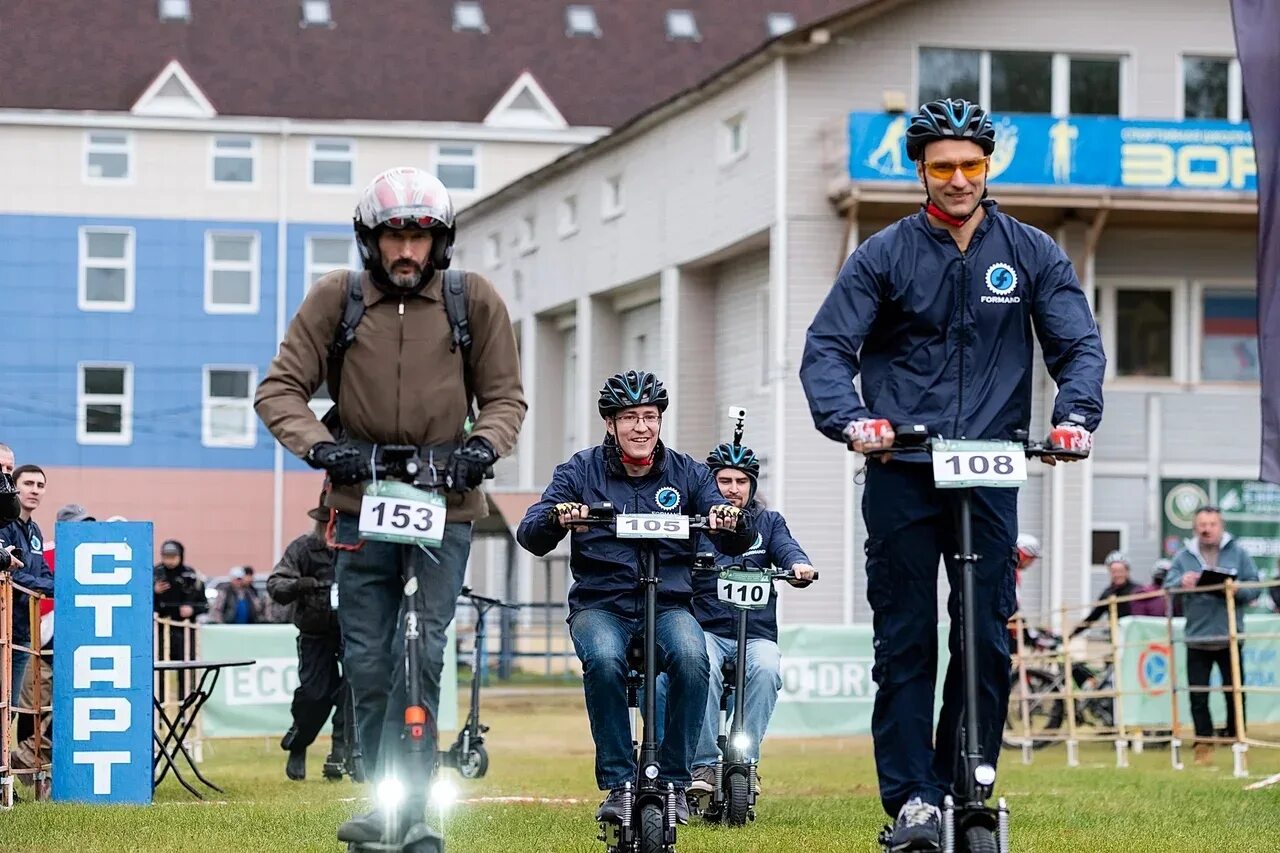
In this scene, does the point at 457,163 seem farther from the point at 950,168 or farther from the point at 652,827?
the point at 950,168

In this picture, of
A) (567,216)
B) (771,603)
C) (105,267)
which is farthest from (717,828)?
(105,267)

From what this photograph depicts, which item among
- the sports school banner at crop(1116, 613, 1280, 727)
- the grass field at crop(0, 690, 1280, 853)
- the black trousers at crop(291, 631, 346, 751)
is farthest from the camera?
the sports school banner at crop(1116, 613, 1280, 727)

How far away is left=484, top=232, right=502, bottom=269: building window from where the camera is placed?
49656 mm

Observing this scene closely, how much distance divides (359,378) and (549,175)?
37.1m

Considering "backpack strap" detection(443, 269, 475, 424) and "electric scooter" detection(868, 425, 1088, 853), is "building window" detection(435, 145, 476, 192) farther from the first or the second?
"electric scooter" detection(868, 425, 1088, 853)

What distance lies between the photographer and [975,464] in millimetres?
6961

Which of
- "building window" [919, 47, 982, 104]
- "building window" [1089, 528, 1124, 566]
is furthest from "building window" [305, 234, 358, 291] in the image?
"building window" [1089, 528, 1124, 566]

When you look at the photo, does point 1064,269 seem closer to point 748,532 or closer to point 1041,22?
point 748,532

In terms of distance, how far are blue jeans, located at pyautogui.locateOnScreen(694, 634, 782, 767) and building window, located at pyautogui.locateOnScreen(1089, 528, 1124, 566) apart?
2276cm

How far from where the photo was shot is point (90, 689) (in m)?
12.1

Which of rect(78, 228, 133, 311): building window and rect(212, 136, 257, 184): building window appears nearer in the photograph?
rect(212, 136, 257, 184): building window

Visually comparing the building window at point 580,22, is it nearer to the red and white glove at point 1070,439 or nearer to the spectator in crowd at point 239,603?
the spectator in crowd at point 239,603

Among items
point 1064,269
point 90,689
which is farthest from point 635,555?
point 90,689

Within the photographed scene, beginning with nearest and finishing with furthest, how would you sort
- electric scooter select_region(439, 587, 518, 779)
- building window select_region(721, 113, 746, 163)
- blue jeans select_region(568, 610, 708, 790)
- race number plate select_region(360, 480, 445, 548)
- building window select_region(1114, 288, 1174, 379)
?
1. race number plate select_region(360, 480, 445, 548)
2. blue jeans select_region(568, 610, 708, 790)
3. electric scooter select_region(439, 587, 518, 779)
4. building window select_region(1114, 288, 1174, 379)
5. building window select_region(721, 113, 746, 163)
